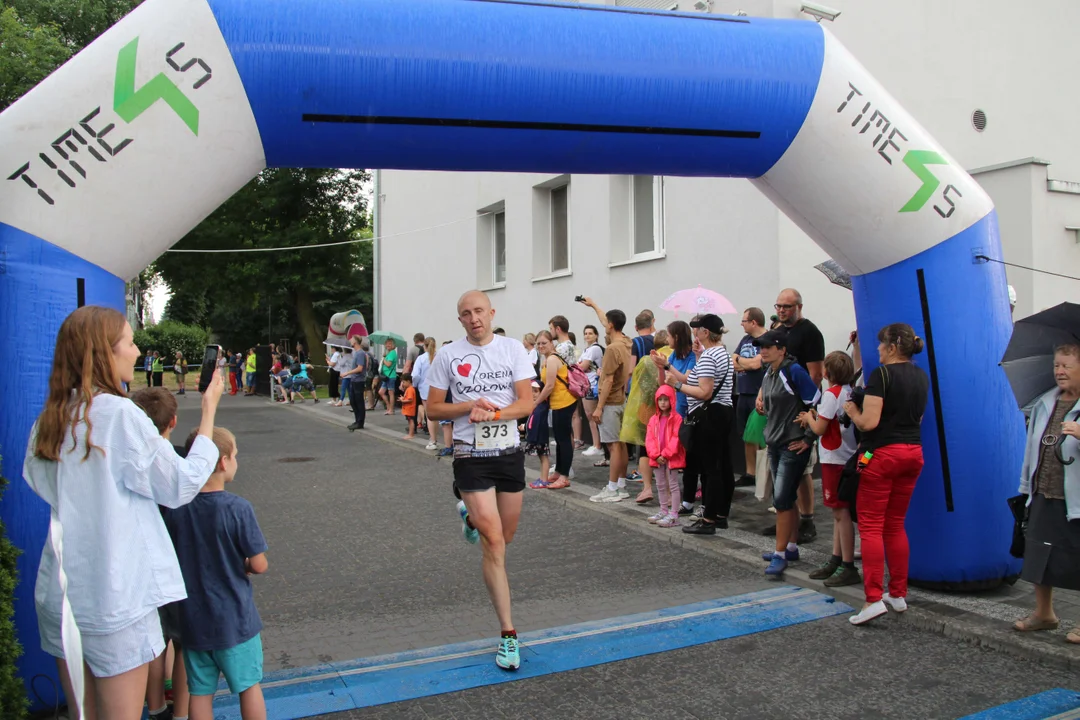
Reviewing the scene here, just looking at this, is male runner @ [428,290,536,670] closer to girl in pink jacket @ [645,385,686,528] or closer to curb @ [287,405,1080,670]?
curb @ [287,405,1080,670]

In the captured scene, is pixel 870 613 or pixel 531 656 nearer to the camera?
pixel 531 656

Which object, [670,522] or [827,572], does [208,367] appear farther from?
[670,522]

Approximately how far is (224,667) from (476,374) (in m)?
1.97

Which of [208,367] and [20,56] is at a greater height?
[20,56]

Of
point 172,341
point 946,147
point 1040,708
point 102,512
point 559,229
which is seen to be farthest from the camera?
point 172,341

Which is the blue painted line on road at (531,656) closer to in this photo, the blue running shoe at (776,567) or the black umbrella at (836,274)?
the blue running shoe at (776,567)

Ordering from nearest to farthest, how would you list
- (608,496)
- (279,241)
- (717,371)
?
(717,371) → (608,496) → (279,241)

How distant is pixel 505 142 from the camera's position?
456 cm

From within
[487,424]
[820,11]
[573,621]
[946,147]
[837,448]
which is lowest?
[573,621]

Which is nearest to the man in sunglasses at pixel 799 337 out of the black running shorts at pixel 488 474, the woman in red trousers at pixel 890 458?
the woman in red trousers at pixel 890 458

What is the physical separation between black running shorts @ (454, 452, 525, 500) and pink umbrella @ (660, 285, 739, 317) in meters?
5.24

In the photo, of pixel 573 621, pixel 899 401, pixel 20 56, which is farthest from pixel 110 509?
pixel 20 56

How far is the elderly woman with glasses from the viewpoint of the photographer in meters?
4.25

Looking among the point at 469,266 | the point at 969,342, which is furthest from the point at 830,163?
the point at 469,266
